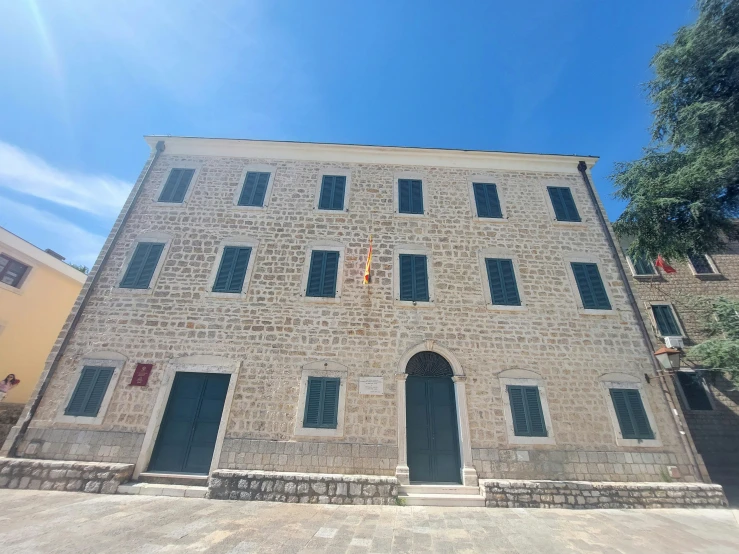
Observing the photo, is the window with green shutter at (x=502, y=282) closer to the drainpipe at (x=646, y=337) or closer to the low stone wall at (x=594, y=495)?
the drainpipe at (x=646, y=337)

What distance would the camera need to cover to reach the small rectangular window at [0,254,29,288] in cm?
1012

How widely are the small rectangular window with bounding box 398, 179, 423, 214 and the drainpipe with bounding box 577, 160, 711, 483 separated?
5995mm

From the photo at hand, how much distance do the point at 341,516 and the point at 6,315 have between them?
12.6 meters

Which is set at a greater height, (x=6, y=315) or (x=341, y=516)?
(x=6, y=315)

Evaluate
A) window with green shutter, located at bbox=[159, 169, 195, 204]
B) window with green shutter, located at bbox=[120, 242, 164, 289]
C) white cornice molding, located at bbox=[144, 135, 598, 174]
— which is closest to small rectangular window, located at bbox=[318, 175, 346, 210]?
white cornice molding, located at bbox=[144, 135, 598, 174]

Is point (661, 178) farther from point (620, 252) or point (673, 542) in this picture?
point (673, 542)

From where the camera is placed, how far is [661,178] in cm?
966

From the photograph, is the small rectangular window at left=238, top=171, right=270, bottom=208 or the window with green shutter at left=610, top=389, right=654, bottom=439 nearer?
the window with green shutter at left=610, top=389, right=654, bottom=439

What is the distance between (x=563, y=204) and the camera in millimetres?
10656

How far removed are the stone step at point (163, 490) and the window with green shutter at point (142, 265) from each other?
4859 mm

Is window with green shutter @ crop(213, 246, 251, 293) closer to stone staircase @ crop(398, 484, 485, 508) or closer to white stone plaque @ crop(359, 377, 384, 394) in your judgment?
white stone plaque @ crop(359, 377, 384, 394)

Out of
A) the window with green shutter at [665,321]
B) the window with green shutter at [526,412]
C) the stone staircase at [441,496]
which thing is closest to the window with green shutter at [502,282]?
the window with green shutter at [526,412]

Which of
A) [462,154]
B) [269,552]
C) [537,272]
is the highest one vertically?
[462,154]

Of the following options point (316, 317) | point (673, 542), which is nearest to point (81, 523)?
point (316, 317)
